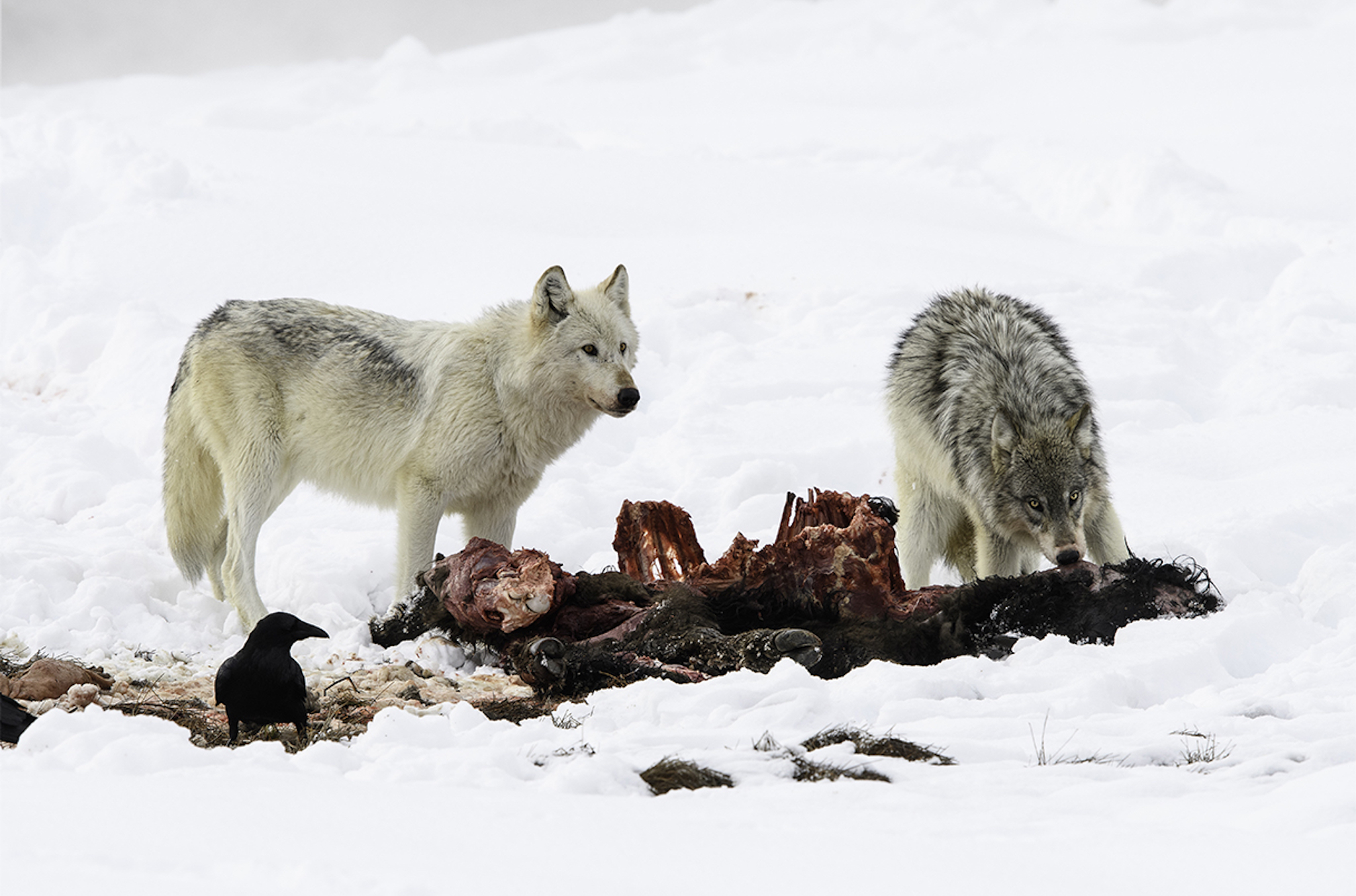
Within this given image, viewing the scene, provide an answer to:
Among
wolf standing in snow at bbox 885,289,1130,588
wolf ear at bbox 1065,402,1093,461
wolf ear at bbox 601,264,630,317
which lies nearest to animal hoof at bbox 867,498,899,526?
wolf standing in snow at bbox 885,289,1130,588

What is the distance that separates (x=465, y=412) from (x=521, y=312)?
79cm

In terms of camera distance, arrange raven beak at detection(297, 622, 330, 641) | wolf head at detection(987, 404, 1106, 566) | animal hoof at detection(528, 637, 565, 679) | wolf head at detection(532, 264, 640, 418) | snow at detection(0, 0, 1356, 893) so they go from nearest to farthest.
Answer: snow at detection(0, 0, 1356, 893) < raven beak at detection(297, 622, 330, 641) < animal hoof at detection(528, 637, 565, 679) < wolf head at detection(987, 404, 1106, 566) < wolf head at detection(532, 264, 640, 418)

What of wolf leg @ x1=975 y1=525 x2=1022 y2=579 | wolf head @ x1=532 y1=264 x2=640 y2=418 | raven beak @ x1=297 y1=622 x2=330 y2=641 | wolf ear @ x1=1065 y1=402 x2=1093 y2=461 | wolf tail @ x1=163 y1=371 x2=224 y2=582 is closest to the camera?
raven beak @ x1=297 y1=622 x2=330 y2=641

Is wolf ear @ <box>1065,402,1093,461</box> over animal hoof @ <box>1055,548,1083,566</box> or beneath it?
over

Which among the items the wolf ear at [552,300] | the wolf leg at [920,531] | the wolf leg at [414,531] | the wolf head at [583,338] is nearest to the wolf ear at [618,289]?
the wolf head at [583,338]

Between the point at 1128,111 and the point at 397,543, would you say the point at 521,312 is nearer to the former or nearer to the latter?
the point at 397,543

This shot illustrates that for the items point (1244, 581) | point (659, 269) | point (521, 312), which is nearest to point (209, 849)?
point (521, 312)

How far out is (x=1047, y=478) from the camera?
5.60 metres

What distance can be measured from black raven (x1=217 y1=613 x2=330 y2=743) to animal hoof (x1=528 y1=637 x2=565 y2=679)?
0.95 m

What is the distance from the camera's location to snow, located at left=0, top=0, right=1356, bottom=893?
2.60 metres

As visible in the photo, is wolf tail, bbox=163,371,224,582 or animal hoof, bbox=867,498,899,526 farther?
wolf tail, bbox=163,371,224,582

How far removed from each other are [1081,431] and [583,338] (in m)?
2.86

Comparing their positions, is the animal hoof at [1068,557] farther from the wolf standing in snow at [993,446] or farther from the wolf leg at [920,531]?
the wolf leg at [920,531]

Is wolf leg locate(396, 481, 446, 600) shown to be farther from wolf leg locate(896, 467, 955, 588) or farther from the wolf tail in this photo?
wolf leg locate(896, 467, 955, 588)
